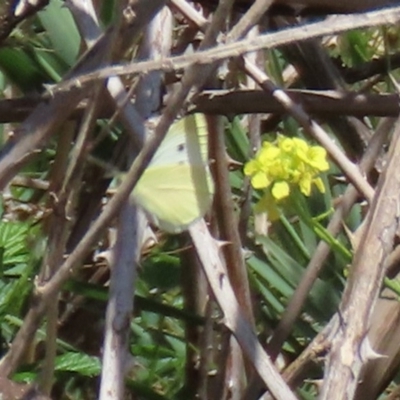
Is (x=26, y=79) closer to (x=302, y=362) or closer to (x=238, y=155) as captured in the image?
(x=238, y=155)

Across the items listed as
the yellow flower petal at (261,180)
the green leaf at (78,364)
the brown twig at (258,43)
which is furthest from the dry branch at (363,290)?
the green leaf at (78,364)

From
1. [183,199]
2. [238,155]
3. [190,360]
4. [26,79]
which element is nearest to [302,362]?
[183,199]

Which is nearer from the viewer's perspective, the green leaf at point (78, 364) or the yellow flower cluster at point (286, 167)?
the yellow flower cluster at point (286, 167)

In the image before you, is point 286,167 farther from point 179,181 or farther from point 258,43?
point 258,43

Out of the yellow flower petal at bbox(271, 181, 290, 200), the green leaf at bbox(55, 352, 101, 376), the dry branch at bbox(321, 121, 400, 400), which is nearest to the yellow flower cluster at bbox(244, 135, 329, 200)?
the yellow flower petal at bbox(271, 181, 290, 200)

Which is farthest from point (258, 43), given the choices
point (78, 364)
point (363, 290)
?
point (78, 364)

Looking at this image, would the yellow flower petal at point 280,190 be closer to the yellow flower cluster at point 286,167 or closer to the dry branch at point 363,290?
the yellow flower cluster at point 286,167

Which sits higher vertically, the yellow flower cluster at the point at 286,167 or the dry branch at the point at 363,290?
the yellow flower cluster at the point at 286,167
